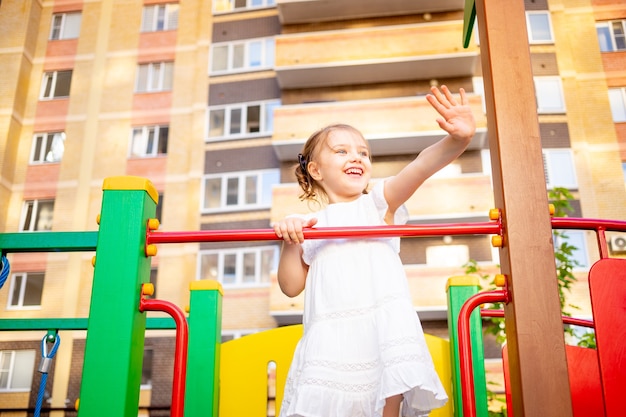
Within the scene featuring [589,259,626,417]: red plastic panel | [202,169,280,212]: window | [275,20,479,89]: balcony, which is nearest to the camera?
[589,259,626,417]: red plastic panel

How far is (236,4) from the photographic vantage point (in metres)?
11.2

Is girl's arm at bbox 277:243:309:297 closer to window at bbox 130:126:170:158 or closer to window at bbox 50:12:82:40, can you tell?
window at bbox 130:126:170:158

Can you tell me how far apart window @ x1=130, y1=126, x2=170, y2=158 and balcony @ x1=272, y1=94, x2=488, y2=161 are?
6.68 ft

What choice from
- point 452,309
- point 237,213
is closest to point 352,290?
point 452,309

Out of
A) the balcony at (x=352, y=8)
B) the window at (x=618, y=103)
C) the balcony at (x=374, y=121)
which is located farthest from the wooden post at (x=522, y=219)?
the balcony at (x=352, y=8)

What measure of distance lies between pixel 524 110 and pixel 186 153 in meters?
9.48

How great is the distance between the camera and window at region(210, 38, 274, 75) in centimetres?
1087

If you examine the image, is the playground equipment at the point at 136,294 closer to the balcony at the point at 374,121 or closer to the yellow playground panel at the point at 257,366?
the yellow playground panel at the point at 257,366

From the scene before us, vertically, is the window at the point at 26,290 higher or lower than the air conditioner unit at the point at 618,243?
lower

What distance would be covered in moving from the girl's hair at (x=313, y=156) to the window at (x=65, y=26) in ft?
34.0

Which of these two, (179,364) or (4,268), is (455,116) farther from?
(4,268)

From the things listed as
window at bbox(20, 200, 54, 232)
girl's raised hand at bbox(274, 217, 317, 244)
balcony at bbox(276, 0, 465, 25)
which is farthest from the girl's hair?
window at bbox(20, 200, 54, 232)

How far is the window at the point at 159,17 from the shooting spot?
1098cm

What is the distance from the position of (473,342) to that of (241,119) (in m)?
8.85
